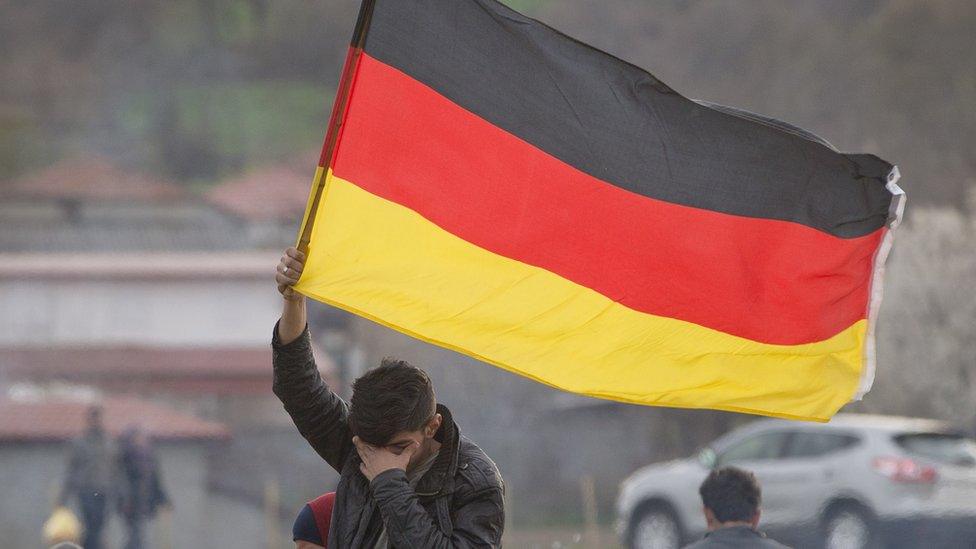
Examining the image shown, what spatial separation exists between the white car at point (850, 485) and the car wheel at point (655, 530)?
0.07 ft

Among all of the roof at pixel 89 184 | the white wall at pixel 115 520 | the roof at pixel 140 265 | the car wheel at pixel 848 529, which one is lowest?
the white wall at pixel 115 520

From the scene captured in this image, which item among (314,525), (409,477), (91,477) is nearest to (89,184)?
(91,477)

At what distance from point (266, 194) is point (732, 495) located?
2474 inches

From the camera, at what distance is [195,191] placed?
7294 cm

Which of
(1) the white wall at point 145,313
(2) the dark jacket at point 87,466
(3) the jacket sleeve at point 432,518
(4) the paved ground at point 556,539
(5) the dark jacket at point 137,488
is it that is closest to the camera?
(3) the jacket sleeve at point 432,518

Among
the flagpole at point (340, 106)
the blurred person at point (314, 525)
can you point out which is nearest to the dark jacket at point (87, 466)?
the flagpole at point (340, 106)

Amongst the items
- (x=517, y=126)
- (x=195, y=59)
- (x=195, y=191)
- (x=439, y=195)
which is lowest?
(x=439, y=195)

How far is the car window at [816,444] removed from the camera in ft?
53.3

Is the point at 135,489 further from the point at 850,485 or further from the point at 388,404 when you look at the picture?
the point at 388,404

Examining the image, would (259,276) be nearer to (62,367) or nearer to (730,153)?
(62,367)

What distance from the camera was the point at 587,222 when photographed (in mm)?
4117

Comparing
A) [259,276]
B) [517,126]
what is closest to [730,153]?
[517,126]

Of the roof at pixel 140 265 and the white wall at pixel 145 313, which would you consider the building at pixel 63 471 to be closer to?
the white wall at pixel 145 313

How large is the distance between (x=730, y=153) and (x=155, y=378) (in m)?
47.3
